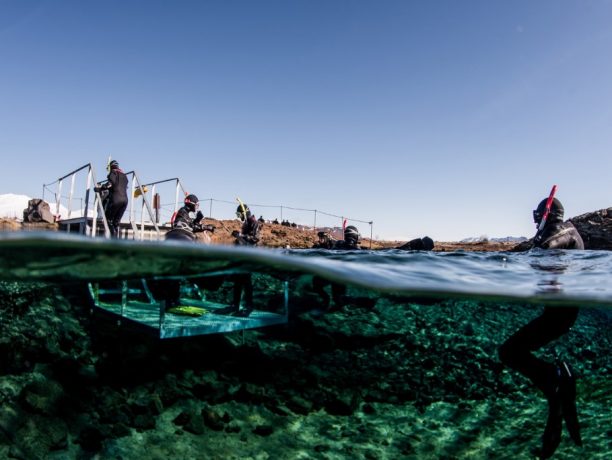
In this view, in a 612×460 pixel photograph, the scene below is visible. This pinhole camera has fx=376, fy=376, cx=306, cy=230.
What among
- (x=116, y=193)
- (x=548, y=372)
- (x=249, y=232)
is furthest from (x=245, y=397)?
(x=116, y=193)

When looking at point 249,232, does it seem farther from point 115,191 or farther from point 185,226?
point 115,191

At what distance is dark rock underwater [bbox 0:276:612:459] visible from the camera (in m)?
5.88

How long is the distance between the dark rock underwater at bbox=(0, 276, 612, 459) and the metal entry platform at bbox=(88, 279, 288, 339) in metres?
0.84

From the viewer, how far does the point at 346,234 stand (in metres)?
11.4

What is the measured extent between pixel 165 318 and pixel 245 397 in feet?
8.95

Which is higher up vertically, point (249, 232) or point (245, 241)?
point (249, 232)

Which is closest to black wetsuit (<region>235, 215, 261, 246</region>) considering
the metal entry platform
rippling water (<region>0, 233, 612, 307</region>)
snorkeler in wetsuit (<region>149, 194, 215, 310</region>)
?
the metal entry platform

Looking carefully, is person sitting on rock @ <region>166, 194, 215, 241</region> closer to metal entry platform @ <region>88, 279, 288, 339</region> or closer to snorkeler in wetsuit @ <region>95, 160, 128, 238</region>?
metal entry platform @ <region>88, 279, 288, 339</region>

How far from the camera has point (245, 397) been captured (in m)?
7.39

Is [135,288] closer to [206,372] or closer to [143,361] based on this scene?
[143,361]

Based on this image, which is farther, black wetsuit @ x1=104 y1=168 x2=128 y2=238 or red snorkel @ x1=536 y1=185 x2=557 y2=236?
black wetsuit @ x1=104 y1=168 x2=128 y2=238

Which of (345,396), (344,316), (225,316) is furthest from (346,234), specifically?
(344,316)

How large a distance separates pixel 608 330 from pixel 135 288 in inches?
751

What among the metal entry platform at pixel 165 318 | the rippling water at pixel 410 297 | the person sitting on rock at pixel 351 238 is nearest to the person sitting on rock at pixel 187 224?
the rippling water at pixel 410 297
